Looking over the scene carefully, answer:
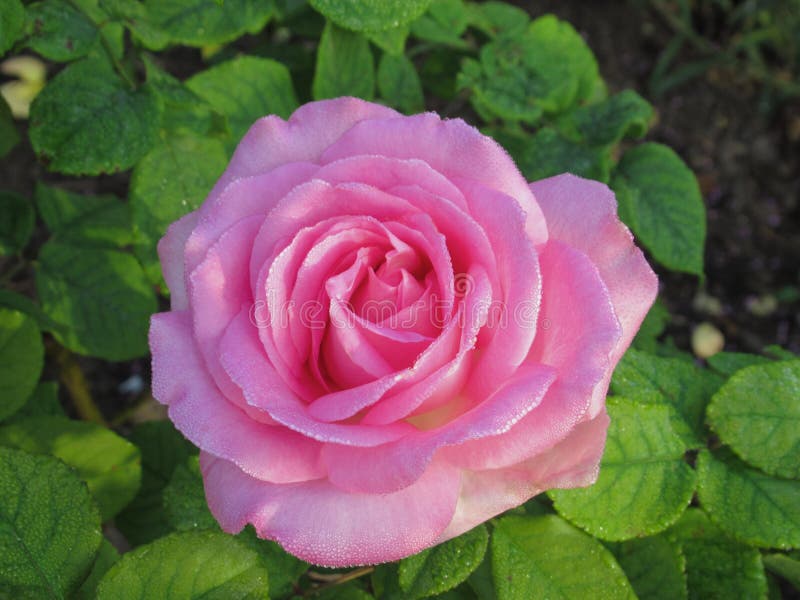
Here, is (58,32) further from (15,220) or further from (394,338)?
(394,338)

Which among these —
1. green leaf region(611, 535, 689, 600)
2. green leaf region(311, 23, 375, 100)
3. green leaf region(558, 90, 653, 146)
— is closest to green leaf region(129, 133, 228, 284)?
green leaf region(311, 23, 375, 100)

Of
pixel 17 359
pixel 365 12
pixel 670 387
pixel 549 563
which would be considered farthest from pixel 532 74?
pixel 17 359

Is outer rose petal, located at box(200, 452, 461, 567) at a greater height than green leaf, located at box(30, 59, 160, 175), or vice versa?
green leaf, located at box(30, 59, 160, 175)

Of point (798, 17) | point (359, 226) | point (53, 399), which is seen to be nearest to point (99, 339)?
point (53, 399)

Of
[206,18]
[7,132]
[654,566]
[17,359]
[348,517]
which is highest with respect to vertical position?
[206,18]

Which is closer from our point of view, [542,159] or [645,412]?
[645,412]

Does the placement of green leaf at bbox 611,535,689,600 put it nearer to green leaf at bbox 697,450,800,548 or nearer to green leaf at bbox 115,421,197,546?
green leaf at bbox 697,450,800,548

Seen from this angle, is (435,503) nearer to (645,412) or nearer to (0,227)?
(645,412)
